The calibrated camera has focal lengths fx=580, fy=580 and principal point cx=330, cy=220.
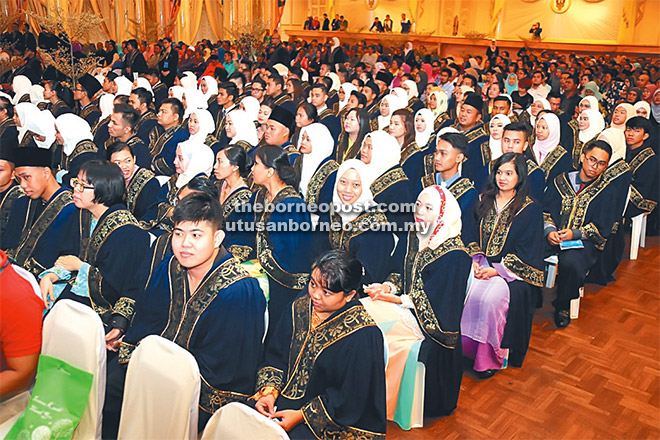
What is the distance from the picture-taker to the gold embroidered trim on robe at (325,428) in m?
2.49

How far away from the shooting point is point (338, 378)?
2.52 m

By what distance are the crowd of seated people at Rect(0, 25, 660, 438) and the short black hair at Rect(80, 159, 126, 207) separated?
13 mm

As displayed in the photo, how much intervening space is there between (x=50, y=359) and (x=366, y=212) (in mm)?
2308

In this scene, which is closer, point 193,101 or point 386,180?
point 386,180

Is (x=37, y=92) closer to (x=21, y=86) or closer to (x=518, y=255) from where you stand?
(x=21, y=86)

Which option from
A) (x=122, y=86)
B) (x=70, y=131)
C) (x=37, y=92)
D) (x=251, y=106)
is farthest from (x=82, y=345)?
(x=37, y=92)

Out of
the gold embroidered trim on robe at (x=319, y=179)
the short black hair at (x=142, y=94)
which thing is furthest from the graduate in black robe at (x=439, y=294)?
the short black hair at (x=142, y=94)

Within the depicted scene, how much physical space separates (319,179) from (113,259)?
2240mm

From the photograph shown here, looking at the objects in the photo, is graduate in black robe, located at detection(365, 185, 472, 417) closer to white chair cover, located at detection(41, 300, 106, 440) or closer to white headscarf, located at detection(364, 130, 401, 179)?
white headscarf, located at detection(364, 130, 401, 179)

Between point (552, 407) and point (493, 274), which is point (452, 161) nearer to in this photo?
point (493, 274)

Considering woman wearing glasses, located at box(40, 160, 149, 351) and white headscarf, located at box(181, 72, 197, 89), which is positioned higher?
white headscarf, located at box(181, 72, 197, 89)

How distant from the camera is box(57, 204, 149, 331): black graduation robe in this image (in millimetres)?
3328

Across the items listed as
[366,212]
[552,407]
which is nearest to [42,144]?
[366,212]

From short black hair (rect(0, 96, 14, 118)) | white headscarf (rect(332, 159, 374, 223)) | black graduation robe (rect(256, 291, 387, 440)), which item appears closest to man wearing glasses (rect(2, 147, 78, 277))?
white headscarf (rect(332, 159, 374, 223))
